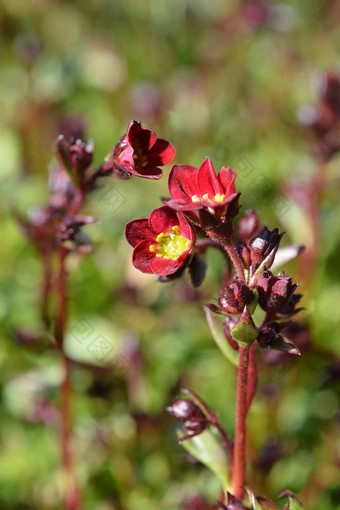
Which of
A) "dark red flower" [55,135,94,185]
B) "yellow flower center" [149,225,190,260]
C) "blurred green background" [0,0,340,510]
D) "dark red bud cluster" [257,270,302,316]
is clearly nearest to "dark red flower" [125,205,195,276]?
"yellow flower center" [149,225,190,260]

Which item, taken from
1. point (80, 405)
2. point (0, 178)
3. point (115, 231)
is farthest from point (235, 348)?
point (0, 178)

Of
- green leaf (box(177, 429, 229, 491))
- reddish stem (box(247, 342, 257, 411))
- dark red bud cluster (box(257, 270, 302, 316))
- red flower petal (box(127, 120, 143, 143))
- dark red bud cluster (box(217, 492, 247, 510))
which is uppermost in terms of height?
red flower petal (box(127, 120, 143, 143))

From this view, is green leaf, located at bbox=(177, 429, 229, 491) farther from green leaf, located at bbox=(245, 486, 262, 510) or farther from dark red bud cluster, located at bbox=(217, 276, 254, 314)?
dark red bud cluster, located at bbox=(217, 276, 254, 314)

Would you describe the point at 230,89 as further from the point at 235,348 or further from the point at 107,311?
the point at 235,348

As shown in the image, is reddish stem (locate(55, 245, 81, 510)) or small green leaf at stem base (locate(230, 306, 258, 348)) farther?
reddish stem (locate(55, 245, 81, 510))

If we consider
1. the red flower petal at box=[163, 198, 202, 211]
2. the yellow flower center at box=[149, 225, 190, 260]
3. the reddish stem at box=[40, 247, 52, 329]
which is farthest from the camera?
the reddish stem at box=[40, 247, 52, 329]

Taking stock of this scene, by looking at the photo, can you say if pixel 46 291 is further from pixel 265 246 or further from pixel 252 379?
pixel 265 246

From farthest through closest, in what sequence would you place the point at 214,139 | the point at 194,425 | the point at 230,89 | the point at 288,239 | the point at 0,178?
the point at 230,89, the point at 214,139, the point at 0,178, the point at 288,239, the point at 194,425

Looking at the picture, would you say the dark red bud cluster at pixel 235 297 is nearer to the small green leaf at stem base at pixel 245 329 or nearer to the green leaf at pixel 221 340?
the small green leaf at stem base at pixel 245 329
